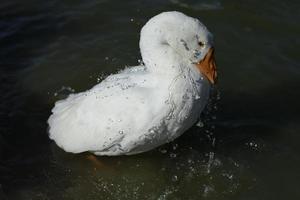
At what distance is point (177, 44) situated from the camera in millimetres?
5340

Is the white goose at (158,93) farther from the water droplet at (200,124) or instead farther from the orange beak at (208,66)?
the water droplet at (200,124)

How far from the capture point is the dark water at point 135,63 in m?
6.04

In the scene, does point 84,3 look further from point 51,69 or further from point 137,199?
point 137,199

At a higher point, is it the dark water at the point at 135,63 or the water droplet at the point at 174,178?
the dark water at the point at 135,63

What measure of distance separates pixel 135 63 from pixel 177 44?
92.8 inches

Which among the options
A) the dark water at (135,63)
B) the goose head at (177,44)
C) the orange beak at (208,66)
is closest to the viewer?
the goose head at (177,44)

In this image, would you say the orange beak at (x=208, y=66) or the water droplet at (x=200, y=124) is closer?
the orange beak at (x=208, y=66)

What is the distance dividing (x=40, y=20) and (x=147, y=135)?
3691 mm

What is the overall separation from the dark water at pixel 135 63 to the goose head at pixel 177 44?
3.94 ft

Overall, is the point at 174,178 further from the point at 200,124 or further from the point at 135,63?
the point at 135,63

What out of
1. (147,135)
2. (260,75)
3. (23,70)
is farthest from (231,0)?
(147,135)

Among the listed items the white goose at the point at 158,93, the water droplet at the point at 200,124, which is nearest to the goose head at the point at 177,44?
the white goose at the point at 158,93

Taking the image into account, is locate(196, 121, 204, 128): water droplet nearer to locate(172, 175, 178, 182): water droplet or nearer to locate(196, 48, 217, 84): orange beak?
locate(172, 175, 178, 182): water droplet

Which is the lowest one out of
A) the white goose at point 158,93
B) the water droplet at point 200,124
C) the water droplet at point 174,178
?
the water droplet at point 174,178
